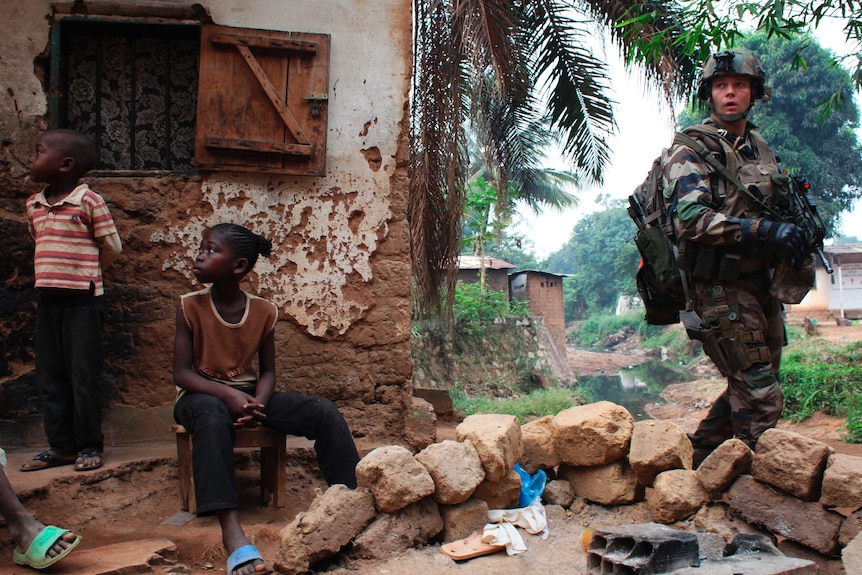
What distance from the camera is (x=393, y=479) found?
2633 mm

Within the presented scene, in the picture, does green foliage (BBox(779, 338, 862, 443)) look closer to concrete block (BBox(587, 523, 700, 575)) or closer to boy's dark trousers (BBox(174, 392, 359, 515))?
concrete block (BBox(587, 523, 700, 575))

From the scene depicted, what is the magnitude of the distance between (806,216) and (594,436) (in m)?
1.44

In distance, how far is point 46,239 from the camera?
3.11 meters

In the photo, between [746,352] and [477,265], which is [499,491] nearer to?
[746,352]

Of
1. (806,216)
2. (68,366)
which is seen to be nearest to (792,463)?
(806,216)

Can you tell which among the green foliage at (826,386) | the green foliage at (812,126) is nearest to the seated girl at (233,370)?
the green foliage at (826,386)

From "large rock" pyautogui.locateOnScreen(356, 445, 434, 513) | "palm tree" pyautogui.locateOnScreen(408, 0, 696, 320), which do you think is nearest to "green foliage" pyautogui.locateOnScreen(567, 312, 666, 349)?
"palm tree" pyautogui.locateOnScreen(408, 0, 696, 320)

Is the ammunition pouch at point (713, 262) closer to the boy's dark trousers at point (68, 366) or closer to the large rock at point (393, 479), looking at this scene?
the large rock at point (393, 479)

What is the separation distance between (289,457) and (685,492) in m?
1.82

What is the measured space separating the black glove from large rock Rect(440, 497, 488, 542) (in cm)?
164

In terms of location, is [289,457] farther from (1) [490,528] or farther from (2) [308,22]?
(2) [308,22]

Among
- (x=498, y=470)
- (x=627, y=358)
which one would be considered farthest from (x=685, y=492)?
(x=627, y=358)

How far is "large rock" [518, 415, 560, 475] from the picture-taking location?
10.6 feet

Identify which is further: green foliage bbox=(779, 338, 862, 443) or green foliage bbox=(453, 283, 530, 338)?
green foliage bbox=(453, 283, 530, 338)
